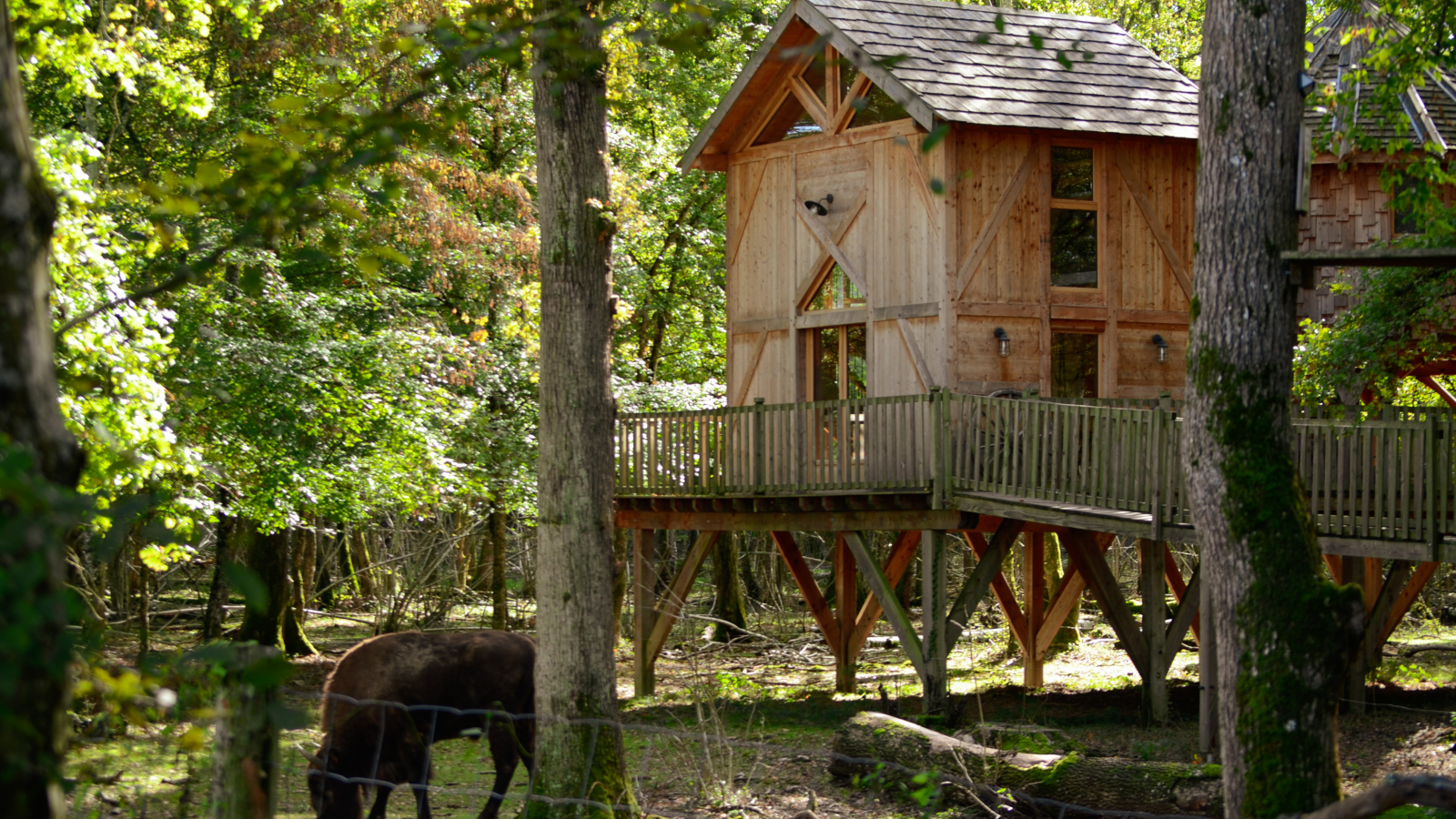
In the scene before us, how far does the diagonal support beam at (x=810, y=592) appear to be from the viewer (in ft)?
63.6

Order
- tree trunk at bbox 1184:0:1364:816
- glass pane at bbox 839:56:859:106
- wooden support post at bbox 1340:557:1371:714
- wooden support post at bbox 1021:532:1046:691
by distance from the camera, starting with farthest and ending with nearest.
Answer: wooden support post at bbox 1021:532:1046:691, glass pane at bbox 839:56:859:106, wooden support post at bbox 1340:557:1371:714, tree trunk at bbox 1184:0:1364:816

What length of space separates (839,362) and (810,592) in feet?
12.1

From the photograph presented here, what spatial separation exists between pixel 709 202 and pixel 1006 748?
1967 cm

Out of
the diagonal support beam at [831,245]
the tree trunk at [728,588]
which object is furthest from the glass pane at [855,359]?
the tree trunk at [728,588]

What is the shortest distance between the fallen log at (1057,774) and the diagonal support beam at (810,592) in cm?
714

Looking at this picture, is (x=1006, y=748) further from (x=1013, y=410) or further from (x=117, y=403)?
(x=117, y=403)

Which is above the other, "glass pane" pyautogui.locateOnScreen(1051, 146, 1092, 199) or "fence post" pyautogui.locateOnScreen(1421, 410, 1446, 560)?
"glass pane" pyautogui.locateOnScreen(1051, 146, 1092, 199)

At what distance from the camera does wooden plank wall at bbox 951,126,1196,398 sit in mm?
17516

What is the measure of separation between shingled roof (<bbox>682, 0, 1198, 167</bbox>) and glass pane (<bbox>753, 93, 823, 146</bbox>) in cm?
67

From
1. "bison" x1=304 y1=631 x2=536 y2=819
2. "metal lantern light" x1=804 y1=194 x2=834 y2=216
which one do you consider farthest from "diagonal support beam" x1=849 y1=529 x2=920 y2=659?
"bison" x1=304 y1=631 x2=536 y2=819

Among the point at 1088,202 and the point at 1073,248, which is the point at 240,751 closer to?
the point at 1073,248

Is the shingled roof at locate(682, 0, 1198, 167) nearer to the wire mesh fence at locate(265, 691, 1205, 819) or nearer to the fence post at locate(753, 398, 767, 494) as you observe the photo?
the fence post at locate(753, 398, 767, 494)

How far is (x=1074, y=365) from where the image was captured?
1850cm

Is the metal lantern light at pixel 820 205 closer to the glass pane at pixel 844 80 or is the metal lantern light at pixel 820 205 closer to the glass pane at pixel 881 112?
the glass pane at pixel 881 112
